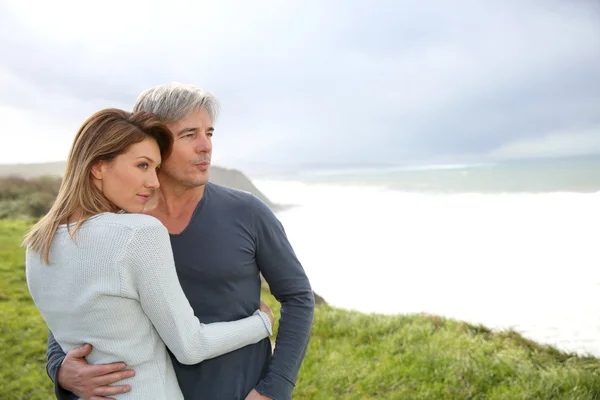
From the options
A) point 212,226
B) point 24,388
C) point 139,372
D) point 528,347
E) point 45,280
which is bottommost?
point 24,388

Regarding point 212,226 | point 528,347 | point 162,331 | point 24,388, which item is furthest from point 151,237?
point 528,347

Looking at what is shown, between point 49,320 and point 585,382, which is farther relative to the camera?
point 585,382

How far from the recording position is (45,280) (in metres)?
1.32

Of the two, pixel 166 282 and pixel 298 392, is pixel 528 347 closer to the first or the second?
pixel 298 392

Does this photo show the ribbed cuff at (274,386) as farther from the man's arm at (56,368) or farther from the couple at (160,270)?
the man's arm at (56,368)

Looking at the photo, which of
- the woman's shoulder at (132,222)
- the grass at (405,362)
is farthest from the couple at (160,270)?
the grass at (405,362)

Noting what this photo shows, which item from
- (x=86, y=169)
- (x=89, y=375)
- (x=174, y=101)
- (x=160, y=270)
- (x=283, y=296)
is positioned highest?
(x=174, y=101)

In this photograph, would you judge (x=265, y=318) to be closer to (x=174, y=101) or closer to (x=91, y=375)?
(x=91, y=375)

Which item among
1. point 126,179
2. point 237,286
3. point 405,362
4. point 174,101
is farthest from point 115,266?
point 405,362

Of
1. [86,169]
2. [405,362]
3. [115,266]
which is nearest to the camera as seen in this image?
[115,266]

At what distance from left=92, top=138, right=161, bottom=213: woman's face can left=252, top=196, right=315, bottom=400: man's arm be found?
403mm

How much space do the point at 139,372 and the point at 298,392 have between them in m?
3.52

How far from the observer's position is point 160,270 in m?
1.28

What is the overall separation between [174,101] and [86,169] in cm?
41
